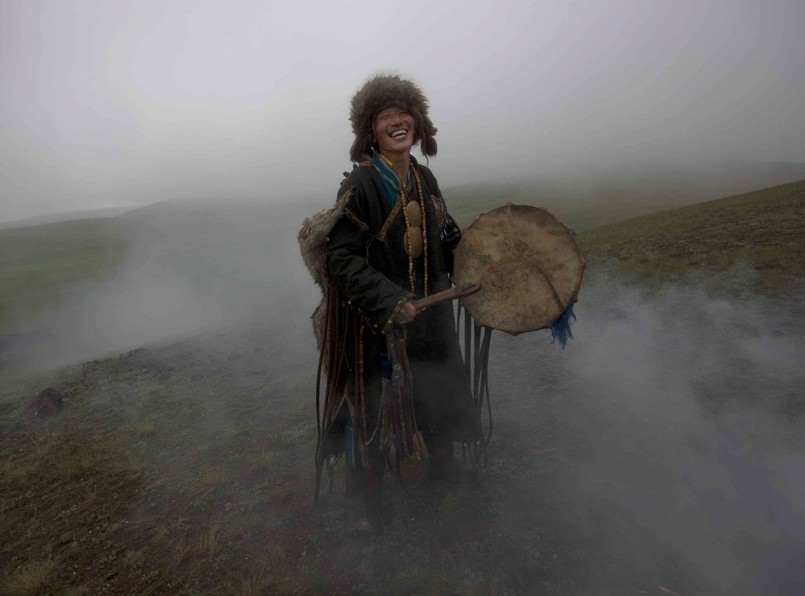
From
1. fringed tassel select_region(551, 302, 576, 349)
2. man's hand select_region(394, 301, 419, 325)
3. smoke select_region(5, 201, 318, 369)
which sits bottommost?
smoke select_region(5, 201, 318, 369)

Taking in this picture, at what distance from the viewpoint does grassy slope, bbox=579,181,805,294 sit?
18.2 feet

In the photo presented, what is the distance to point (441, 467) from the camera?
8.55ft

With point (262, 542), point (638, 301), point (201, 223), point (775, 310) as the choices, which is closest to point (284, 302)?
point (638, 301)

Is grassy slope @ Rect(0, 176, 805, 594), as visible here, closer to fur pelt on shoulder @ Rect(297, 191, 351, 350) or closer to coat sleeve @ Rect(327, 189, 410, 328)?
coat sleeve @ Rect(327, 189, 410, 328)

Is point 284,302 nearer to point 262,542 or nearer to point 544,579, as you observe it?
point 262,542

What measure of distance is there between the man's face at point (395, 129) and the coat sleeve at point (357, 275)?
1.14 feet

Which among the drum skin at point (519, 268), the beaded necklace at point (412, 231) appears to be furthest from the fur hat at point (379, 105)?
the drum skin at point (519, 268)

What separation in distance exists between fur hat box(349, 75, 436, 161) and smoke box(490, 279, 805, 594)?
209 centimetres

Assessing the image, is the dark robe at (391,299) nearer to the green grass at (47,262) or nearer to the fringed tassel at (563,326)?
the fringed tassel at (563,326)

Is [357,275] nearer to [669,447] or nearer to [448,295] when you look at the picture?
[448,295]

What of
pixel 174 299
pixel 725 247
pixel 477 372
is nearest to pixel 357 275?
pixel 477 372

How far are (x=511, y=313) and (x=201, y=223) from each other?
3996 cm

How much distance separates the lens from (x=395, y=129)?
7.02 ft

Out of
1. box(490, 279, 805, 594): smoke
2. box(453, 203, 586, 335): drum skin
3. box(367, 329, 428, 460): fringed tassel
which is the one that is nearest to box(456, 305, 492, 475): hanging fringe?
box(453, 203, 586, 335): drum skin
